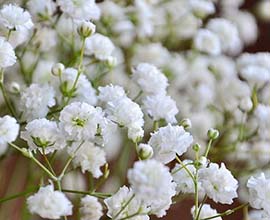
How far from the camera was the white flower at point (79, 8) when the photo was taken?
575 mm

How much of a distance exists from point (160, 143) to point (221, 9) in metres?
0.50

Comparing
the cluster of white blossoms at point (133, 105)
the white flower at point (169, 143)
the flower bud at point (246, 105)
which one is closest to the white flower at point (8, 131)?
the cluster of white blossoms at point (133, 105)

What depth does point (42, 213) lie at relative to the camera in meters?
0.44

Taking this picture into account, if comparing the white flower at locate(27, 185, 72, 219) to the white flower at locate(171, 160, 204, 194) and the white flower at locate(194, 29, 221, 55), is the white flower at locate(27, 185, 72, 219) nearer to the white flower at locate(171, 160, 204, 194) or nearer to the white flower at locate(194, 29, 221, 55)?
the white flower at locate(171, 160, 204, 194)

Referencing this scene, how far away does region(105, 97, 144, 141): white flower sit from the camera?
50 centimetres

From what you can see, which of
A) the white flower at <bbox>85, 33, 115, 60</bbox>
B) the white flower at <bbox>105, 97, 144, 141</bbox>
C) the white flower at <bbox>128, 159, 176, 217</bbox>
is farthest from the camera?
the white flower at <bbox>85, 33, 115, 60</bbox>

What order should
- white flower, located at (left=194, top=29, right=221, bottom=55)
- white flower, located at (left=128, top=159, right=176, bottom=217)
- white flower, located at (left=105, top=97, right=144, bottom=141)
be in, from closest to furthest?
white flower, located at (left=128, top=159, right=176, bottom=217) < white flower, located at (left=105, top=97, right=144, bottom=141) < white flower, located at (left=194, top=29, right=221, bottom=55)

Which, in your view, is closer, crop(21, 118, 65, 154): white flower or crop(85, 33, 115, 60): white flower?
crop(21, 118, 65, 154): white flower

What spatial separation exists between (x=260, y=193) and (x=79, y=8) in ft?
0.75

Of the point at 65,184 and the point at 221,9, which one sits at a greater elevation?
the point at 221,9

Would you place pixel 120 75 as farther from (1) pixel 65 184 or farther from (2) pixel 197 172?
(2) pixel 197 172

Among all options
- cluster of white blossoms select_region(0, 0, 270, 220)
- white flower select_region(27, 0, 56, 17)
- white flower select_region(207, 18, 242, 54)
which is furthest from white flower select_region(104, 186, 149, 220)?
white flower select_region(207, 18, 242, 54)

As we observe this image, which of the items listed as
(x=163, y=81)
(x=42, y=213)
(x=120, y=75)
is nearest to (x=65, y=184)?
(x=120, y=75)

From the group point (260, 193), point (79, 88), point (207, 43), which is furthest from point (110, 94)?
point (207, 43)
